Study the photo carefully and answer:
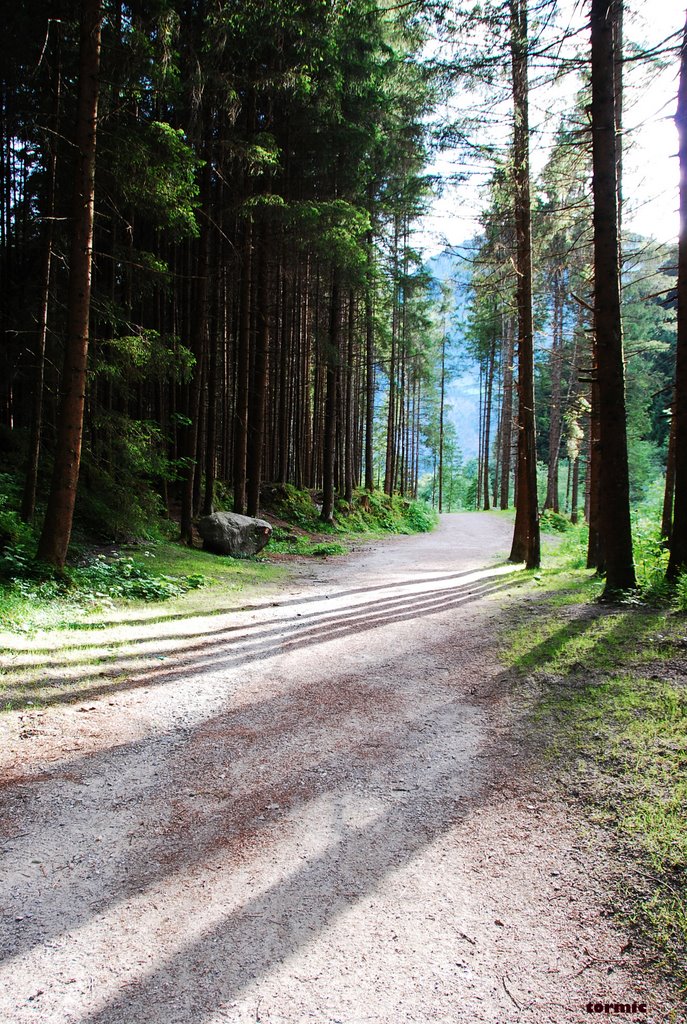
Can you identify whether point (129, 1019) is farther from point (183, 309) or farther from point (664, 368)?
point (664, 368)

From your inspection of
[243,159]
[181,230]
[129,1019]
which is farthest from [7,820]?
[243,159]

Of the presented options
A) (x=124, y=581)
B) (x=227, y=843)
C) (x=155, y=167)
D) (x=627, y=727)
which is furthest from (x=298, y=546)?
(x=227, y=843)

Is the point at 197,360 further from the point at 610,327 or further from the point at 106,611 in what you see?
the point at 610,327

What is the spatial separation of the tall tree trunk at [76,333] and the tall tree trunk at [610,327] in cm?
657

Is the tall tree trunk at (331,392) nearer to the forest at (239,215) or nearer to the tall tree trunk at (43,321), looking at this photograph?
the forest at (239,215)

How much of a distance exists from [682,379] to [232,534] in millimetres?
8727

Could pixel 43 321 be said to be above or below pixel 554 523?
above

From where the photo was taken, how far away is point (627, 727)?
3.87 metres

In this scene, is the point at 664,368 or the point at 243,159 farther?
the point at 664,368

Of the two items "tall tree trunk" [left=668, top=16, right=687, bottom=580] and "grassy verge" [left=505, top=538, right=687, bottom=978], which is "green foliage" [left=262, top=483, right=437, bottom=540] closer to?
"tall tree trunk" [left=668, top=16, right=687, bottom=580]

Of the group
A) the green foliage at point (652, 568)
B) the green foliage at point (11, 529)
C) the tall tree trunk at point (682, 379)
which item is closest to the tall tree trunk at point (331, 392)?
the green foliage at point (652, 568)

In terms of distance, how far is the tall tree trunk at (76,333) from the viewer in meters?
7.27

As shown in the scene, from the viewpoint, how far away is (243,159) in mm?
11539

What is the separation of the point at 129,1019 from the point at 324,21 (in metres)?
15.0
